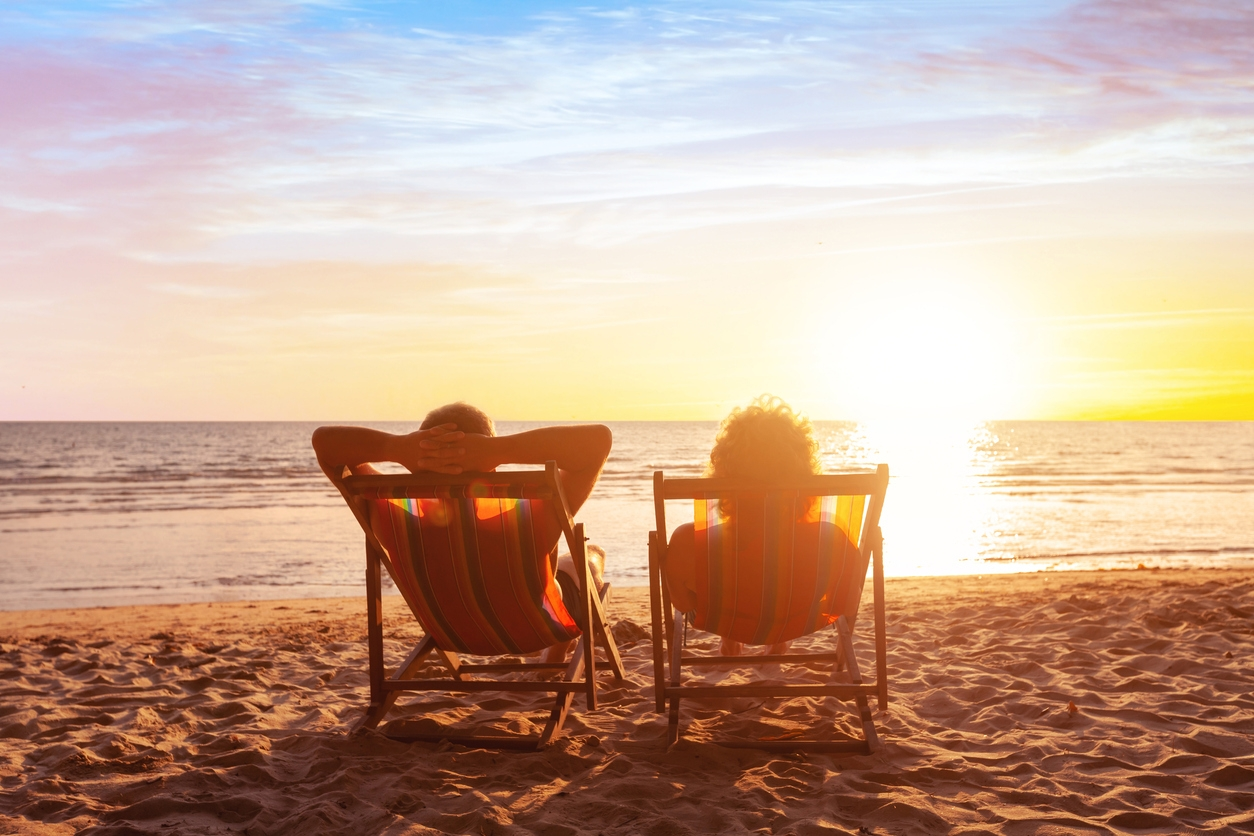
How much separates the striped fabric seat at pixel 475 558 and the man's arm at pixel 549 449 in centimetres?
11

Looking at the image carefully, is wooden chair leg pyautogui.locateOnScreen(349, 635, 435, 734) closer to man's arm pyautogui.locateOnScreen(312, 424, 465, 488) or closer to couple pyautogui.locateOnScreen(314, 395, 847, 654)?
couple pyautogui.locateOnScreen(314, 395, 847, 654)

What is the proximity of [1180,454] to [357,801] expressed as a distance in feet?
156

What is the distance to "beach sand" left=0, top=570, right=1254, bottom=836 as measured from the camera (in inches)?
108

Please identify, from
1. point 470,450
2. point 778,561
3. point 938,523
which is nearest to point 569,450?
point 470,450

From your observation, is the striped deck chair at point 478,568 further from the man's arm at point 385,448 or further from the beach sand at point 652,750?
the beach sand at point 652,750

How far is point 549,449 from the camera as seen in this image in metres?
3.14

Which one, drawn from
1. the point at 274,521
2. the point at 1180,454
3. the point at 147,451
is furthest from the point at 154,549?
the point at 1180,454

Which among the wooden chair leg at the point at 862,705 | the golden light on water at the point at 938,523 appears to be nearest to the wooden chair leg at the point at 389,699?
the wooden chair leg at the point at 862,705

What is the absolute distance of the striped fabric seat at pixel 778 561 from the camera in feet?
11.1

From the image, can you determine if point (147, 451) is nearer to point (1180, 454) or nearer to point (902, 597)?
point (902, 597)

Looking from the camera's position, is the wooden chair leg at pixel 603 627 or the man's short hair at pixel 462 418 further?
the wooden chair leg at pixel 603 627

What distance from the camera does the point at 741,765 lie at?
10.6 feet

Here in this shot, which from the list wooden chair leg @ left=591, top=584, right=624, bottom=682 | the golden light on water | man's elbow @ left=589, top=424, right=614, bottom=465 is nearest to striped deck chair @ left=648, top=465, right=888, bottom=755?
man's elbow @ left=589, top=424, right=614, bottom=465

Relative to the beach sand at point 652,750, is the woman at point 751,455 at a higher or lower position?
higher
